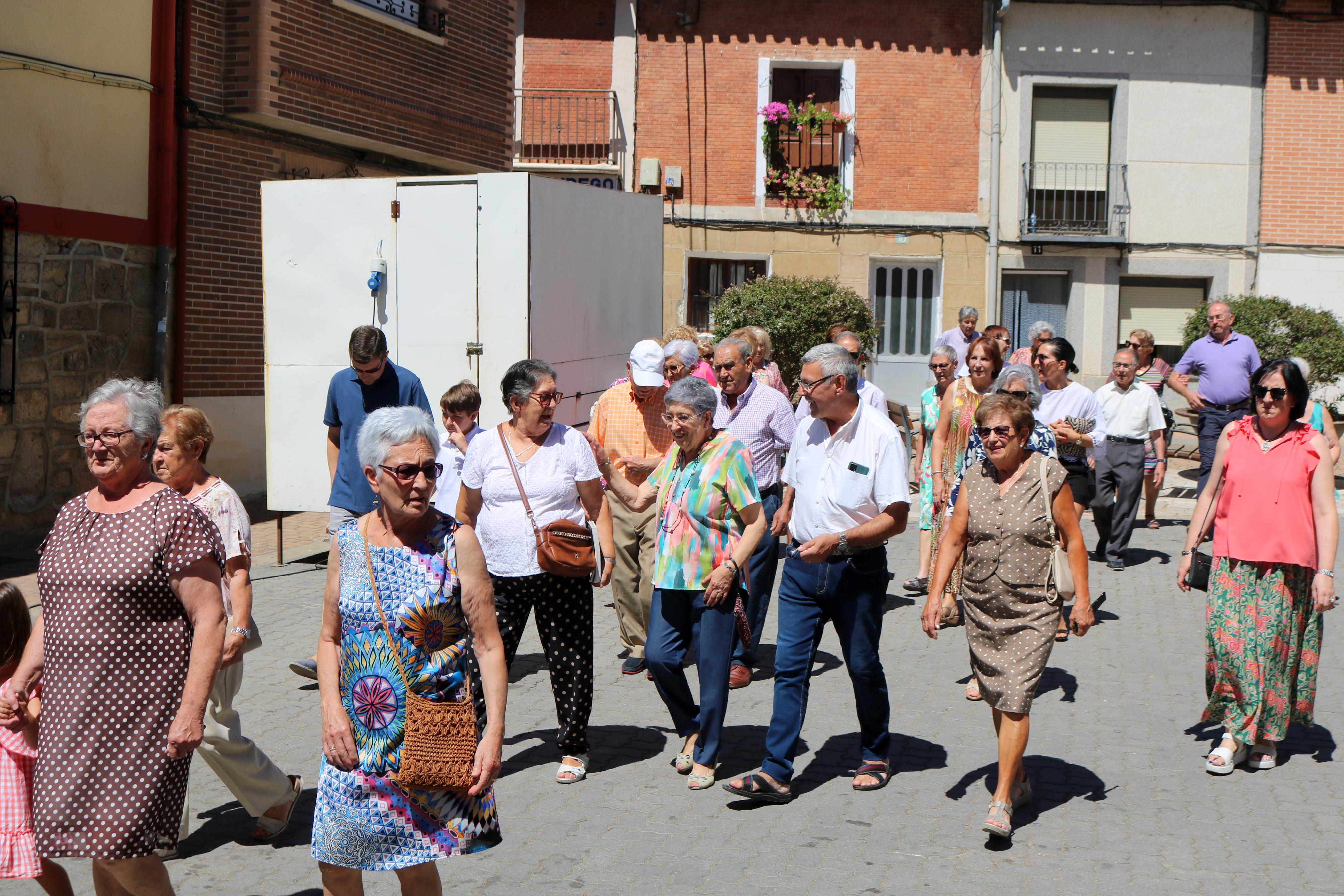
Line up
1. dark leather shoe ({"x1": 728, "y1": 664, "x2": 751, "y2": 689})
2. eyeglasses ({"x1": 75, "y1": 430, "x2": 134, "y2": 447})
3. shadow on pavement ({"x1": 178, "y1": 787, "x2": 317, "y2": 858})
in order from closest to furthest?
eyeglasses ({"x1": 75, "y1": 430, "x2": 134, "y2": 447})
shadow on pavement ({"x1": 178, "y1": 787, "x2": 317, "y2": 858})
dark leather shoe ({"x1": 728, "y1": 664, "x2": 751, "y2": 689})

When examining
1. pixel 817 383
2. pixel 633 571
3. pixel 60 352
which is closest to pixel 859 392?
pixel 633 571

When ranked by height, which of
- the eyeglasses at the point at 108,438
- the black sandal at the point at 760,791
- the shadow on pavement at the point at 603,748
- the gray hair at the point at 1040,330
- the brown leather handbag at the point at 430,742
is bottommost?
the shadow on pavement at the point at 603,748

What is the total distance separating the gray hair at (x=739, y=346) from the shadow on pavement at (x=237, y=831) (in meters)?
3.55

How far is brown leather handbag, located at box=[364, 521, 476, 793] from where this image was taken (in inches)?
135

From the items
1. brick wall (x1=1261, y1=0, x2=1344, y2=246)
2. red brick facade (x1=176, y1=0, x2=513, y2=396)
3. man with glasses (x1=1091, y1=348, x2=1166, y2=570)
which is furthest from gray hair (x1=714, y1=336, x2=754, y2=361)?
brick wall (x1=1261, y1=0, x2=1344, y2=246)


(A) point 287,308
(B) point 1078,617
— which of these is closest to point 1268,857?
(B) point 1078,617

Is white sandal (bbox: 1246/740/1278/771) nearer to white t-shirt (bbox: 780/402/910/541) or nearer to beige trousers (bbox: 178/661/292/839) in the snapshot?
white t-shirt (bbox: 780/402/910/541)

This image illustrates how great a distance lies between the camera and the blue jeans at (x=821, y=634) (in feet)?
17.7

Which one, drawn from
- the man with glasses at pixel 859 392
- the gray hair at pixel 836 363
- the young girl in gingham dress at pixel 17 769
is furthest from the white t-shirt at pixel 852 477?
the young girl in gingham dress at pixel 17 769

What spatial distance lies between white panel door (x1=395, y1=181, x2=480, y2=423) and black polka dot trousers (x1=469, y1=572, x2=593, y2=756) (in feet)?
12.6

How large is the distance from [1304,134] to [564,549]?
2012 cm

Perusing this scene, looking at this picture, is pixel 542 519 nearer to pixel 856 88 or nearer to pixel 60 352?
pixel 60 352

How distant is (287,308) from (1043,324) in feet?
22.6

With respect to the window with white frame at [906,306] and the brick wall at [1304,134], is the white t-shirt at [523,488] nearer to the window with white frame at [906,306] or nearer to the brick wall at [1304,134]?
the window with white frame at [906,306]
